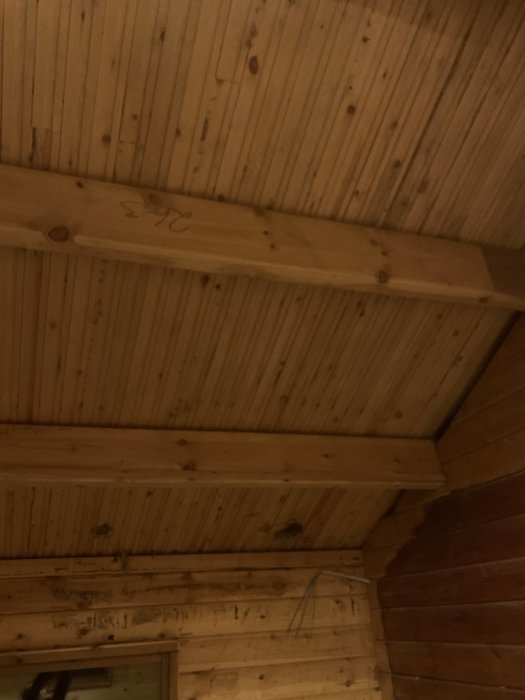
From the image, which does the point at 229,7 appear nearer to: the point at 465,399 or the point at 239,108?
the point at 239,108

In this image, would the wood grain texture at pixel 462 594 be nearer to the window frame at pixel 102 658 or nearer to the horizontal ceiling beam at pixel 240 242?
the horizontal ceiling beam at pixel 240 242

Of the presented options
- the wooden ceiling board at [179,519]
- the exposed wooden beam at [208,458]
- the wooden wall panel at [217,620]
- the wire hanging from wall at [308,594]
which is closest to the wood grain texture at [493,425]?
the exposed wooden beam at [208,458]

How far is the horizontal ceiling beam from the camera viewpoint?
5.26ft

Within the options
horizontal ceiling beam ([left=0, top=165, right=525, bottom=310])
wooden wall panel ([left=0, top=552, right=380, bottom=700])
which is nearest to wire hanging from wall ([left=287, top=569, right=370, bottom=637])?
wooden wall panel ([left=0, top=552, right=380, bottom=700])

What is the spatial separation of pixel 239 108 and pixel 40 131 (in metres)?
0.59

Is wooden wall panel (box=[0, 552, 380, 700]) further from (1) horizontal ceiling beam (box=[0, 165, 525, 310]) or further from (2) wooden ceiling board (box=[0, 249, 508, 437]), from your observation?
(1) horizontal ceiling beam (box=[0, 165, 525, 310])

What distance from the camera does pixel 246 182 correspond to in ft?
6.12

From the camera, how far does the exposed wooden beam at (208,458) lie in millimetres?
2248

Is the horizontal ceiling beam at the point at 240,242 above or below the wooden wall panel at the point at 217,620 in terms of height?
above

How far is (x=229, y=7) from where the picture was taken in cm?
153

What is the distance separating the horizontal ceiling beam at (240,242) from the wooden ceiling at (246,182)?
79 mm

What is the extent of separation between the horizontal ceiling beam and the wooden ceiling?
79 millimetres

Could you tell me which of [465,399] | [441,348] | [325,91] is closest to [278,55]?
[325,91]

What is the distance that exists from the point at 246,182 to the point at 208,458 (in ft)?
4.07
